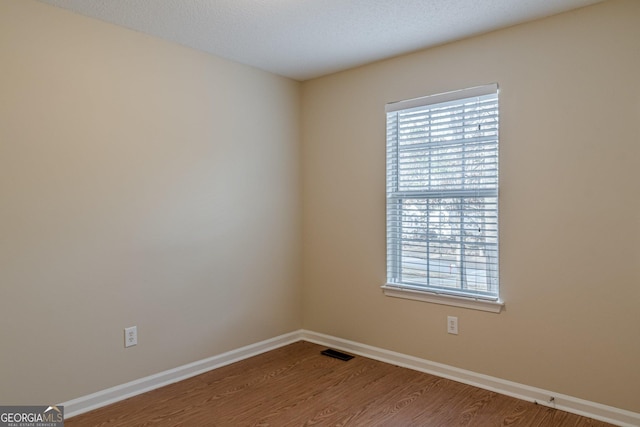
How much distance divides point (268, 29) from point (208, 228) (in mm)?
1455

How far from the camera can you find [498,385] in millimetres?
2732

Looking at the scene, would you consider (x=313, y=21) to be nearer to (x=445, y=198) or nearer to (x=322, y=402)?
(x=445, y=198)

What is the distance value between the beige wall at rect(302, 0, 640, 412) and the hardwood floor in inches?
9.3

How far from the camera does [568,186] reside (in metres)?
2.48

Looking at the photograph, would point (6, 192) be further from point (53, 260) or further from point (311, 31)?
point (311, 31)

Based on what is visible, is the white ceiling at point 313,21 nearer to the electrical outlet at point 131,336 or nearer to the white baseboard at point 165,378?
the electrical outlet at point 131,336

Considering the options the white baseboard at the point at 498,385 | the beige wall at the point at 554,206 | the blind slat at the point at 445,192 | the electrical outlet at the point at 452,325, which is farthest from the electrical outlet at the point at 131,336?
the electrical outlet at the point at 452,325

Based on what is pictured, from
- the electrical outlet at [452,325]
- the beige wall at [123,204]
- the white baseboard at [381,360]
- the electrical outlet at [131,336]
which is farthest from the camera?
the electrical outlet at [452,325]

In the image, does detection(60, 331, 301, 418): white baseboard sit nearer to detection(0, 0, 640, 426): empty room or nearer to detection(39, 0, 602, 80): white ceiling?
detection(0, 0, 640, 426): empty room

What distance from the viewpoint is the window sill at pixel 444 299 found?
2.76 metres

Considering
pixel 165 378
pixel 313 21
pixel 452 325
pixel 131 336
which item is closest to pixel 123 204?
pixel 131 336

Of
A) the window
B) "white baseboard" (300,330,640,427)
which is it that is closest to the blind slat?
the window

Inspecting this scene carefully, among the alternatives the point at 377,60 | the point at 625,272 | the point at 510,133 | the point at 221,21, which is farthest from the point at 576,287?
the point at 221,21

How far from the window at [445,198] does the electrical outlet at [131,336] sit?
1802 millimetres
